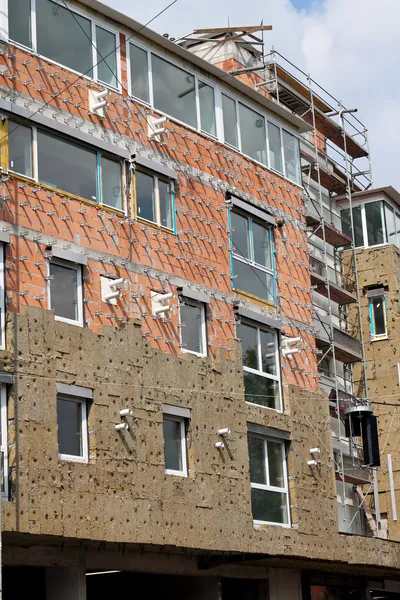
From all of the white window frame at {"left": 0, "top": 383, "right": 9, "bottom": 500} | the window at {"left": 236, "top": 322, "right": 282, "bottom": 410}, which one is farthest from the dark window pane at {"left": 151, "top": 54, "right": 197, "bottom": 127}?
the white window frame at {"left": 0, "top": 383, "right": 9, "bottom": 500}

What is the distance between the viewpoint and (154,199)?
2797 centimetres

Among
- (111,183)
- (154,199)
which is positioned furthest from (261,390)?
(111,183)

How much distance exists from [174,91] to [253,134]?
3704 mm

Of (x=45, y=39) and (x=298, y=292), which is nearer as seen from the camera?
(x=45, y=39)

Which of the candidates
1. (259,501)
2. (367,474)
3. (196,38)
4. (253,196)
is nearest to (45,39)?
(253,196)

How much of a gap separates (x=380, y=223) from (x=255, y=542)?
20.1 metres

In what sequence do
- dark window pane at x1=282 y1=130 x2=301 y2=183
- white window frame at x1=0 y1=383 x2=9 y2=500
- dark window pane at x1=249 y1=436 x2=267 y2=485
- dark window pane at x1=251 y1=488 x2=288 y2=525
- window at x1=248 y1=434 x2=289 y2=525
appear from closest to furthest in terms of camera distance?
white window frame at x1=0 y1=383 x2=9 y2=500 < dark window pane at x1=251 y1=488 x2=288 y2=525 < window at x1=248 y1=434 x2=289 y2=525 < dark window pane at x1=249 y1=436 x2=267 y2=485 < dark window pane at x1=282 y1=130 x2=301 y2=183

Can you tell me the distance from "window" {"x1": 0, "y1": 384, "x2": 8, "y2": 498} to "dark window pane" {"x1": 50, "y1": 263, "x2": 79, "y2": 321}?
8.27ft

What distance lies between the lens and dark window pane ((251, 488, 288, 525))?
94.9ft

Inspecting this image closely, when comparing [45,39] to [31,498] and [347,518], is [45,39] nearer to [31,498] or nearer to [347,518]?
[31,498]

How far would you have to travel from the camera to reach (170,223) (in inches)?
1114

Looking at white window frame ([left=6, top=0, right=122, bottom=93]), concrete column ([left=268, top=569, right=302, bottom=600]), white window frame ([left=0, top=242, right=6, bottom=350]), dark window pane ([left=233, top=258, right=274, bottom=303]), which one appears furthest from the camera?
concrete column ([left=268, top=569, right=302, bottom=600])

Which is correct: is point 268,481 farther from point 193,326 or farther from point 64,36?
point 64,36

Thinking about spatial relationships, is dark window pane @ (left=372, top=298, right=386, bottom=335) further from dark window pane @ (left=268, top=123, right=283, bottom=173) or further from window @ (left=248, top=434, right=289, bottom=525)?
window @ (left=248, top=434, right=289, bottom=525)
